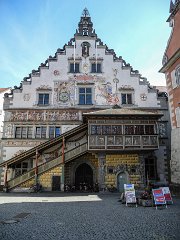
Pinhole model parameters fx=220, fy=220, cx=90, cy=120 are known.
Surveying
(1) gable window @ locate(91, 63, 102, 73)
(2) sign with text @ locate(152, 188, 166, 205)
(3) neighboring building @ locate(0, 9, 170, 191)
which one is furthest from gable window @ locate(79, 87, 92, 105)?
(2) sign with text @ locate(152, 188, 166, 205)

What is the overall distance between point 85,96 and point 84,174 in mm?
8060

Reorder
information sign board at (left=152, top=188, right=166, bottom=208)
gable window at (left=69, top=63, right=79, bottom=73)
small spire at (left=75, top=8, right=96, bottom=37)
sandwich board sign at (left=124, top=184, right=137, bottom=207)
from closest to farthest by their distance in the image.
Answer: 1. information sign board at (left=152, top=188, right=166, bottom=208)
2. sandwich board sign at (left=124, top=184, right=137, bottom=207)
3. gable window at (left=69, top=63, right=79, bottom=73)
4. small spire at (left=75, top=8, right=96, bottom=37)

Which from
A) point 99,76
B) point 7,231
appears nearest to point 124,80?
point 99,76

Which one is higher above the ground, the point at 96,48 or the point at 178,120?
the point at 96,48

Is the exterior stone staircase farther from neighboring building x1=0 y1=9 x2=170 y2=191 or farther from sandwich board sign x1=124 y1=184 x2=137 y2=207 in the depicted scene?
sandwich board sign x1=124 y1=184 x2=137 y2=207

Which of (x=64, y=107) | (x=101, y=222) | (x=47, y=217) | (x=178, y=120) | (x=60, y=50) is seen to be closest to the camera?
(x=101, y=222)

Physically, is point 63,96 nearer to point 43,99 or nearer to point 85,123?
point 43,99

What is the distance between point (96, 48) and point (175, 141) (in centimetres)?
1355

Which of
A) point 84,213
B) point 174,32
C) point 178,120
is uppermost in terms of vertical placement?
point 174,32

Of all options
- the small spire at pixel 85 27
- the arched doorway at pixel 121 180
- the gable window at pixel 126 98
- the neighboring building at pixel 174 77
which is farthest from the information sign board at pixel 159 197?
the small spire at pixel 85 27

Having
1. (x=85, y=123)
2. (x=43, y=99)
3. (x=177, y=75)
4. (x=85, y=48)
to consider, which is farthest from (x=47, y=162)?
(x=85, y=48)

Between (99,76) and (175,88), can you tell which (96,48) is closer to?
(99,76)

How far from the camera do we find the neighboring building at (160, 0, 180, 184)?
17.1 metres

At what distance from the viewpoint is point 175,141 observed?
57.1ft
